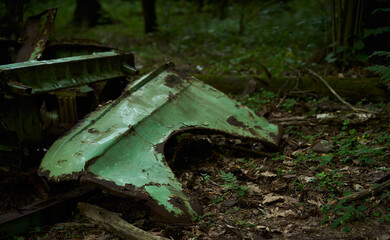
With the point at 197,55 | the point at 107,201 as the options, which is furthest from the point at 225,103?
the point at 197,55

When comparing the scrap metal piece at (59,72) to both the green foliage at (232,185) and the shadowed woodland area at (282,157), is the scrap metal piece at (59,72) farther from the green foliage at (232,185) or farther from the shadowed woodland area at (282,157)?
the green foliage at (232,185)

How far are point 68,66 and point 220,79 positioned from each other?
3120mm

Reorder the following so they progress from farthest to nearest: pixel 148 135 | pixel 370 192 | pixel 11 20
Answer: pixel 11 20, pixel 148 135, pixel 370 192

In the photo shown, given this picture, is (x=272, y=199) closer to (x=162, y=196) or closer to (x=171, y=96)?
(x=162, y=196)

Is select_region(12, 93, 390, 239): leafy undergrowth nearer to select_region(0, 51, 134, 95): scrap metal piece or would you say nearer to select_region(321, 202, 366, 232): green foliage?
select_region(321, 202, 366, 232): green foliage

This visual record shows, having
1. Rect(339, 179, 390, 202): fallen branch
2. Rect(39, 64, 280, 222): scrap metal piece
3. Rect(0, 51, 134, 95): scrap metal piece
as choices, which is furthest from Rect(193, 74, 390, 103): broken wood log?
Rect(0, 51, 134, 95): scrap metal piece

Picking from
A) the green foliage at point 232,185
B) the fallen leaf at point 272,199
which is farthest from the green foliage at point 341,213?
the green foliage at point 232,185

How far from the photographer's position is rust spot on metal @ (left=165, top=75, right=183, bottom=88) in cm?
356

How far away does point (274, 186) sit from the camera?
9.57ft

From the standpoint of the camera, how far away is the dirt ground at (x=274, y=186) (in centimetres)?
230

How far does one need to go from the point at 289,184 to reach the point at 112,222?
1488 millimetres

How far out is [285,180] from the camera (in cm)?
297

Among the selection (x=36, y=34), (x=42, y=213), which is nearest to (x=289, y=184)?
(x=42, y=213)

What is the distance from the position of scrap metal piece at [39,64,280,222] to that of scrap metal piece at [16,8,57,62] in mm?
1327
